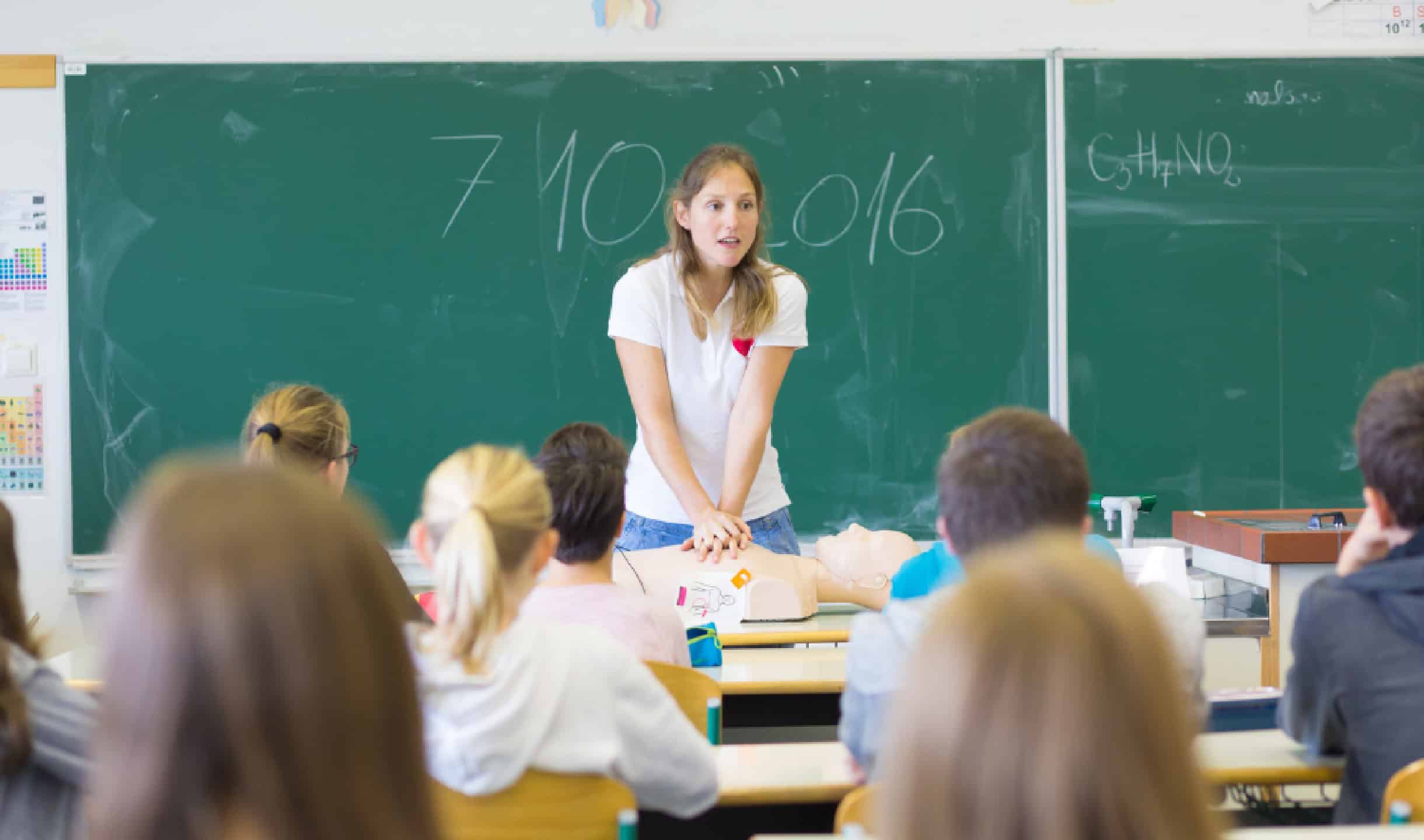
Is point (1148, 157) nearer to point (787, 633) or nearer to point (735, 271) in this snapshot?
point (735, 271)

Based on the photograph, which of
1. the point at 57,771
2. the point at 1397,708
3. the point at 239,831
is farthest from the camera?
the point at 1397,708

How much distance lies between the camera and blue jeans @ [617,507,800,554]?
3051 mm

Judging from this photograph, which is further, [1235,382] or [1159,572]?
[1235,382]

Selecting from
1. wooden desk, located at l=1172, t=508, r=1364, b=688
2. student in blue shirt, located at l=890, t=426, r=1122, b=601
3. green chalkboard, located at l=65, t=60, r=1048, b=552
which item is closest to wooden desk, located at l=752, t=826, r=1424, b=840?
student in blue shirt, located at l=890, t=426, r=1122, b=601

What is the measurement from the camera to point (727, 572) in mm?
2732

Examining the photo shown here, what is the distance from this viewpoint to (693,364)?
120 inches

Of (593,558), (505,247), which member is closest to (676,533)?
(593,558)

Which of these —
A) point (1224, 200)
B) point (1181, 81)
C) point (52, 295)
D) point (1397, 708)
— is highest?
point (1181, 81)

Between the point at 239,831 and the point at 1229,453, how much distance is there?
163 inches

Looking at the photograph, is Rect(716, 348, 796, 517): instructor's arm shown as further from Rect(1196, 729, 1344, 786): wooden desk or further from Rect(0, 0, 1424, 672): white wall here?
Rect(0, 0, 1424, 672): white wall

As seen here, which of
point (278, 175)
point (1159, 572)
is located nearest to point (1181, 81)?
point (1159, 572)

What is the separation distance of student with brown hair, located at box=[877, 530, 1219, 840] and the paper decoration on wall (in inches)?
148

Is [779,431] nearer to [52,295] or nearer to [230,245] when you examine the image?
[230,245]

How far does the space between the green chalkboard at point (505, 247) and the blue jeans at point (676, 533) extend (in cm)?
107
